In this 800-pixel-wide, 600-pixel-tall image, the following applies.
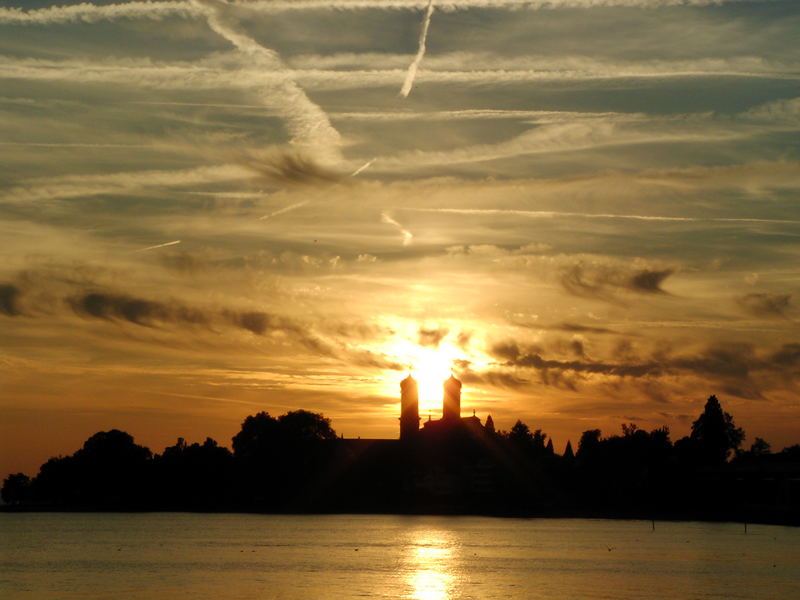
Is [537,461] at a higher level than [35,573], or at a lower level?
higher

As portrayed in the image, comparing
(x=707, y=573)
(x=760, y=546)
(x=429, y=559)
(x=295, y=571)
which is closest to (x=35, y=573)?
(x=295, y=571)

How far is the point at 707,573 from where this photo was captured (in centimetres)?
8438

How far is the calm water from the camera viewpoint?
72125 millimetres

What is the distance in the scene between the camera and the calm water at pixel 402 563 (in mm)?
72125

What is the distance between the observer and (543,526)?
520 feet

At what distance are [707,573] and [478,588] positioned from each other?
64.2ft

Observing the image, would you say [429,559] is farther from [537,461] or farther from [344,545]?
[537,461]

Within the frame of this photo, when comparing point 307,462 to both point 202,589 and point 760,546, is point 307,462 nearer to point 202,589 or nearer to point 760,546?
point 760,546

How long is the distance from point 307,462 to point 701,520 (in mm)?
60623

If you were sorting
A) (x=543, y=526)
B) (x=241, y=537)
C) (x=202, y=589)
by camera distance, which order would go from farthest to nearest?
(x=543, y=526), (x=241, y=537), (x=202, y=589)

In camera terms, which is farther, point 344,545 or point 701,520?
point 701,520

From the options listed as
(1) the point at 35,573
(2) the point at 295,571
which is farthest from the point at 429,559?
(1) the point at 35,573

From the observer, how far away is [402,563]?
9169 centimetres

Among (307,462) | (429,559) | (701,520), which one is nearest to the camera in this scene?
(429,559)
